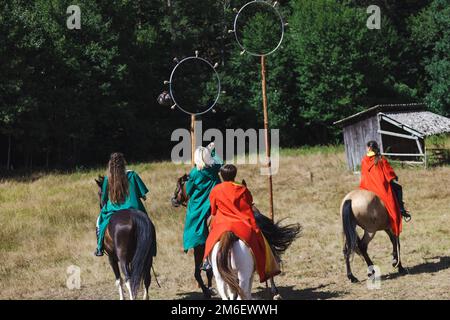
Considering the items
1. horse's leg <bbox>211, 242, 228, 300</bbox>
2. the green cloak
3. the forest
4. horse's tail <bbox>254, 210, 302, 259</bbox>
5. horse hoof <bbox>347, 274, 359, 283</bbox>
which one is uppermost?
the forest

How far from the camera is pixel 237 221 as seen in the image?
8805 millimetres

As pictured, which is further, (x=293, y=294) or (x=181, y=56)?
(x=181, y=56)

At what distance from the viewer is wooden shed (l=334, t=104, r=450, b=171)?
33.0m

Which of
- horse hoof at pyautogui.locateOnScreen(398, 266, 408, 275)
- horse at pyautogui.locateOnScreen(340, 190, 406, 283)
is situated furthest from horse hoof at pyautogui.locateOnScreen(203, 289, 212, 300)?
horse hoof at pyautogui.locateOnScreen(398, 266, 408, 275)

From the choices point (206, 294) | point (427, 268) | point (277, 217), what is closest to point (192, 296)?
point (206, 294)

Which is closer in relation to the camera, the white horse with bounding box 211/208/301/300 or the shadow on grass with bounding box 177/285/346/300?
the white horse with bounding box 211/208/301/300

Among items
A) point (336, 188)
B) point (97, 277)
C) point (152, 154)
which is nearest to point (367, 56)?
point (152, 154)

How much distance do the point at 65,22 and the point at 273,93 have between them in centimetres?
1549

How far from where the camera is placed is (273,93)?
52.9 meters

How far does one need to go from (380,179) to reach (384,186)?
140mm

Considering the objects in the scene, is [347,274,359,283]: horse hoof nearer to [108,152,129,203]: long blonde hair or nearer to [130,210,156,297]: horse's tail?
[130,210,156,297]: horse's tail

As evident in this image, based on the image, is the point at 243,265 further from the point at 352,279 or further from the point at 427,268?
the point at 427,268

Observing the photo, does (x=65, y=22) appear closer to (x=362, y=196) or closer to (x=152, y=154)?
(x=152, y=154)

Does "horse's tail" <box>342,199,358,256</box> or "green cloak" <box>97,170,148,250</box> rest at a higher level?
"green cloak" <box>97,170,148,250</box>
